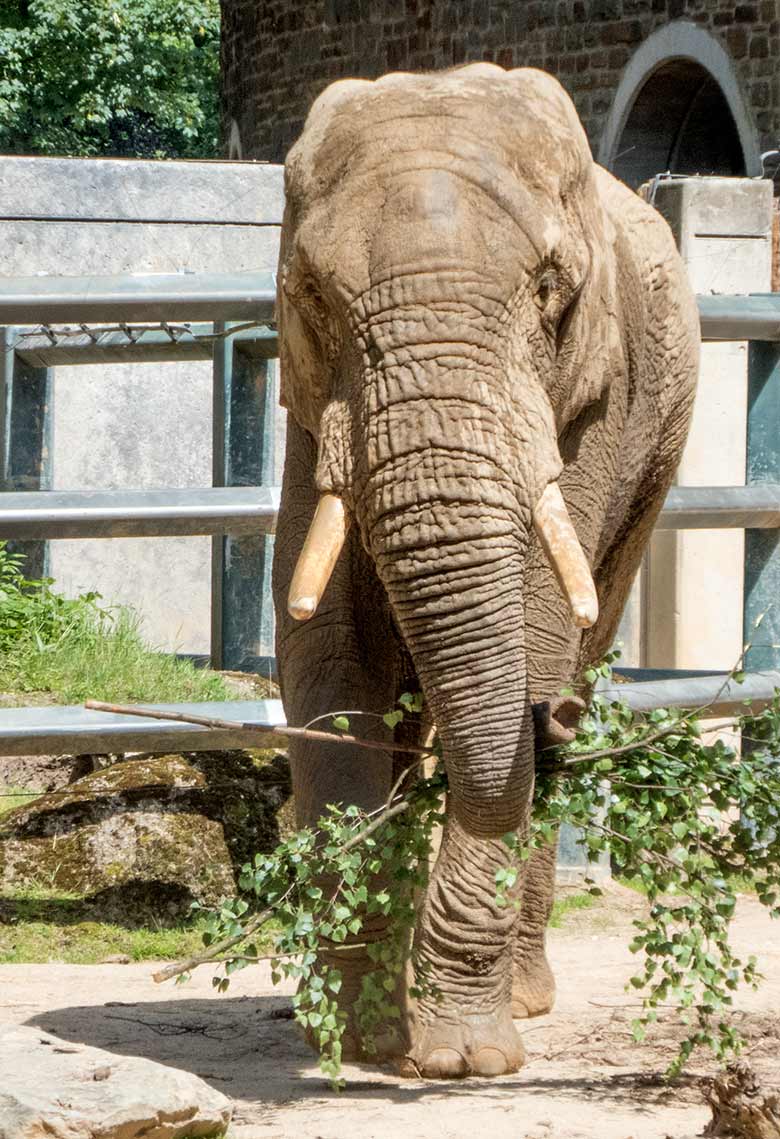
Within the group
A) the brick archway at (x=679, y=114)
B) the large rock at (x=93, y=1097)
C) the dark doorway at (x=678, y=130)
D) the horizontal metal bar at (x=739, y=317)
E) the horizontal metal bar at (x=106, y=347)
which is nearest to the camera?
the large rock at (x=93, y=1097)

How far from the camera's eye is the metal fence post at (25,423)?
8078mm

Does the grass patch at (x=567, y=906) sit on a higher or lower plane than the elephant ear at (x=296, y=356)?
lower

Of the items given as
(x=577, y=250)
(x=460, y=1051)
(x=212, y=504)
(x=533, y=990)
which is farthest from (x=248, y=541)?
(x=460, y=1051)

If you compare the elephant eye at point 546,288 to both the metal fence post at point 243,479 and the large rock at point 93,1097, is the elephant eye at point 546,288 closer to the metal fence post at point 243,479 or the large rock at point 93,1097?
the large rock at point 93,1097

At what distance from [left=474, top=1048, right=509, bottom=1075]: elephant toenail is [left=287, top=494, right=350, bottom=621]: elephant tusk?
3.71 feet

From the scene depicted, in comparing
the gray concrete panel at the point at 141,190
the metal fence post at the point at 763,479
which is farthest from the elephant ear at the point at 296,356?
the gray concrete panel at the point at 141,190

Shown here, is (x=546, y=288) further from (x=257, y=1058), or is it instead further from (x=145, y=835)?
(x=145, y=835)

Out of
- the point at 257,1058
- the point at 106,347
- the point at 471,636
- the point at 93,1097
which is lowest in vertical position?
the point at 257,1058

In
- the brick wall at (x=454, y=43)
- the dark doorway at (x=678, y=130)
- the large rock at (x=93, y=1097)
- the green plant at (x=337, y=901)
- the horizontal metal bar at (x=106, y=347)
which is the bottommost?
the large rock at (x=93, y=1097)

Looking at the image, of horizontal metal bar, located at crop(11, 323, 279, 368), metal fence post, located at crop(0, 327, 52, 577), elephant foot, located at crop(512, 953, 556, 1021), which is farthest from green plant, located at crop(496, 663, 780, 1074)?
metal fence post, located at crop(0, 327, 52, 577)

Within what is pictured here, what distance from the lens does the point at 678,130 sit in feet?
64.2

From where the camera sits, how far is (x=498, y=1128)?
3.97 m

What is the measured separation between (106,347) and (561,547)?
458 cm

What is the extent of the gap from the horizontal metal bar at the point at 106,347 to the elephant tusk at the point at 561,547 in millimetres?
3867
